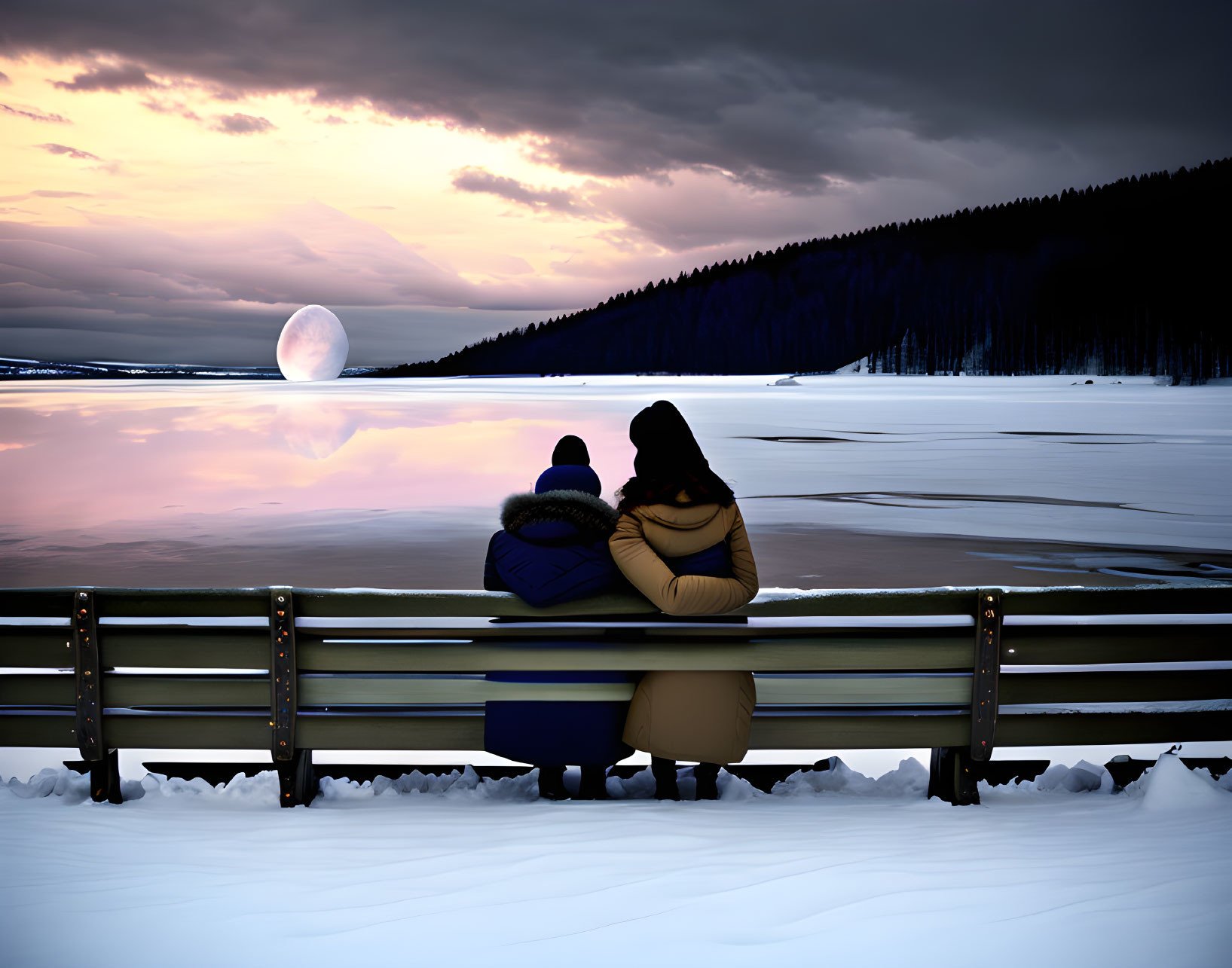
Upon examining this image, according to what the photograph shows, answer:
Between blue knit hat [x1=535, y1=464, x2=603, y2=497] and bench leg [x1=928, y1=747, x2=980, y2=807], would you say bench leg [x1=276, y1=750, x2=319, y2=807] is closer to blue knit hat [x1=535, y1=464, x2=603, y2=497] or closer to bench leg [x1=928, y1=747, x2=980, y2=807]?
blue knit hat [x1=535, y1=464, x2=603, y2=497]

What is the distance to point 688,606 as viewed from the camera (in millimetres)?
3416

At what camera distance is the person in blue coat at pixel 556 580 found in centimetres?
345

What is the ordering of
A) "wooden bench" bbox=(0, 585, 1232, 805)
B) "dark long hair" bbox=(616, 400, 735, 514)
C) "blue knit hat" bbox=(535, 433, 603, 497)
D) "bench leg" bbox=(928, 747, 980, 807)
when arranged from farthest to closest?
"bench leg" bbox=(928, 747, 980, 807) < "wooden bench" bbox=(0, 585, 1232, 805) < "blue knit hat" bbox=(535, 433, 603, 497) < "dark long hair" bbox=(616, 400, 735, 514)

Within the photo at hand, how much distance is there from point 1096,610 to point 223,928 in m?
3.45

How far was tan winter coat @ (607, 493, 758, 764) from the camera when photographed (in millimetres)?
3412

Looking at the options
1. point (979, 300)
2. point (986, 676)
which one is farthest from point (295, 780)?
point (979, 300)

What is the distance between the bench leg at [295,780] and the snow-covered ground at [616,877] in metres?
0.10

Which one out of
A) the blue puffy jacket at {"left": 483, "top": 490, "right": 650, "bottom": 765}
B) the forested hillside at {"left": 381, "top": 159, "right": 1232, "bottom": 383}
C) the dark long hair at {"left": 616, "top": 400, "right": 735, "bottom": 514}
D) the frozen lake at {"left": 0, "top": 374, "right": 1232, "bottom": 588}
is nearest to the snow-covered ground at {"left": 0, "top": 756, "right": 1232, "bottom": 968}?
the blue puffy jacket at {"left": 483, "top": 490, "right": 650, "bottom": 765}

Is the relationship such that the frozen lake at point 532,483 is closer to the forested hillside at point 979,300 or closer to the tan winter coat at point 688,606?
the tan winter coat at point 688,606

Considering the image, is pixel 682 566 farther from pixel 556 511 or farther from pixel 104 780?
pixel 104 780

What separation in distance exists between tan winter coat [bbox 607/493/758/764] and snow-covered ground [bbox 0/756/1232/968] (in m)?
0.31

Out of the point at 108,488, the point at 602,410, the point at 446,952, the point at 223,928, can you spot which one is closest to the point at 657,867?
the point at 446,952

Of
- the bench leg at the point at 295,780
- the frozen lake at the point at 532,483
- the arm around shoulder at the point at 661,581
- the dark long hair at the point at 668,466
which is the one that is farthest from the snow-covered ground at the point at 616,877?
the frozen lake at the point at 532,483

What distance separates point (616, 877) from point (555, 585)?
1.07m
